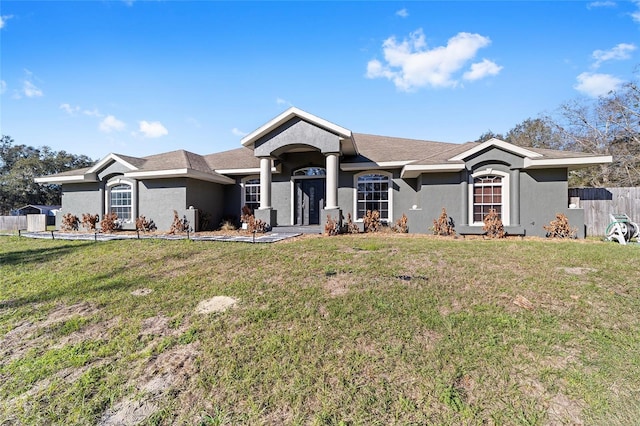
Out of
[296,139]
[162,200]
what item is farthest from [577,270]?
[162,200]

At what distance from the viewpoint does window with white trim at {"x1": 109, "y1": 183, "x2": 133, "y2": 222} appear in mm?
14656

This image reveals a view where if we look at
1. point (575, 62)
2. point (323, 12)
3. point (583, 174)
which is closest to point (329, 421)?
point (323, 12)

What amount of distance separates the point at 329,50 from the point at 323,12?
1.25 metres

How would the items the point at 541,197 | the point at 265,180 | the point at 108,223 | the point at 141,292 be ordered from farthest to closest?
the point at 108,223 → the point at 265,180 → the point at 541,197 → the point at 141,292

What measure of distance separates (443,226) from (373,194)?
11.8 ft

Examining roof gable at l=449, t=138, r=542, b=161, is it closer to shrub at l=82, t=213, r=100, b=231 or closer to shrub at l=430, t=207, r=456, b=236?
shrub at l=430, t=207, r=456, b=236

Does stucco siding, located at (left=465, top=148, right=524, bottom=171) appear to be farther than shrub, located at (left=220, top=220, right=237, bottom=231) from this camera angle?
No

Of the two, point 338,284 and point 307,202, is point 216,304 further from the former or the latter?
point 307,202

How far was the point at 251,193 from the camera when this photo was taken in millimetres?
15570

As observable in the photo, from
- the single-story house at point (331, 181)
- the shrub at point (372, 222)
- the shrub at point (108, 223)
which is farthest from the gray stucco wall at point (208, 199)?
the shrub at point (372, 222)

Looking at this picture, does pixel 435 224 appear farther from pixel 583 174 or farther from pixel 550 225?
pixel 583 174

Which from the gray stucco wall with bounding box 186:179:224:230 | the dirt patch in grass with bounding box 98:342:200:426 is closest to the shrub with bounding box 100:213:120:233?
the gray stucco wall with bounding box 186:179:224:230

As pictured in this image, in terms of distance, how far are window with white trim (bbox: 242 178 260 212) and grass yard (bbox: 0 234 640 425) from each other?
8.94 meters

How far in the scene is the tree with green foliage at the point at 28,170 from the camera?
36219mm
